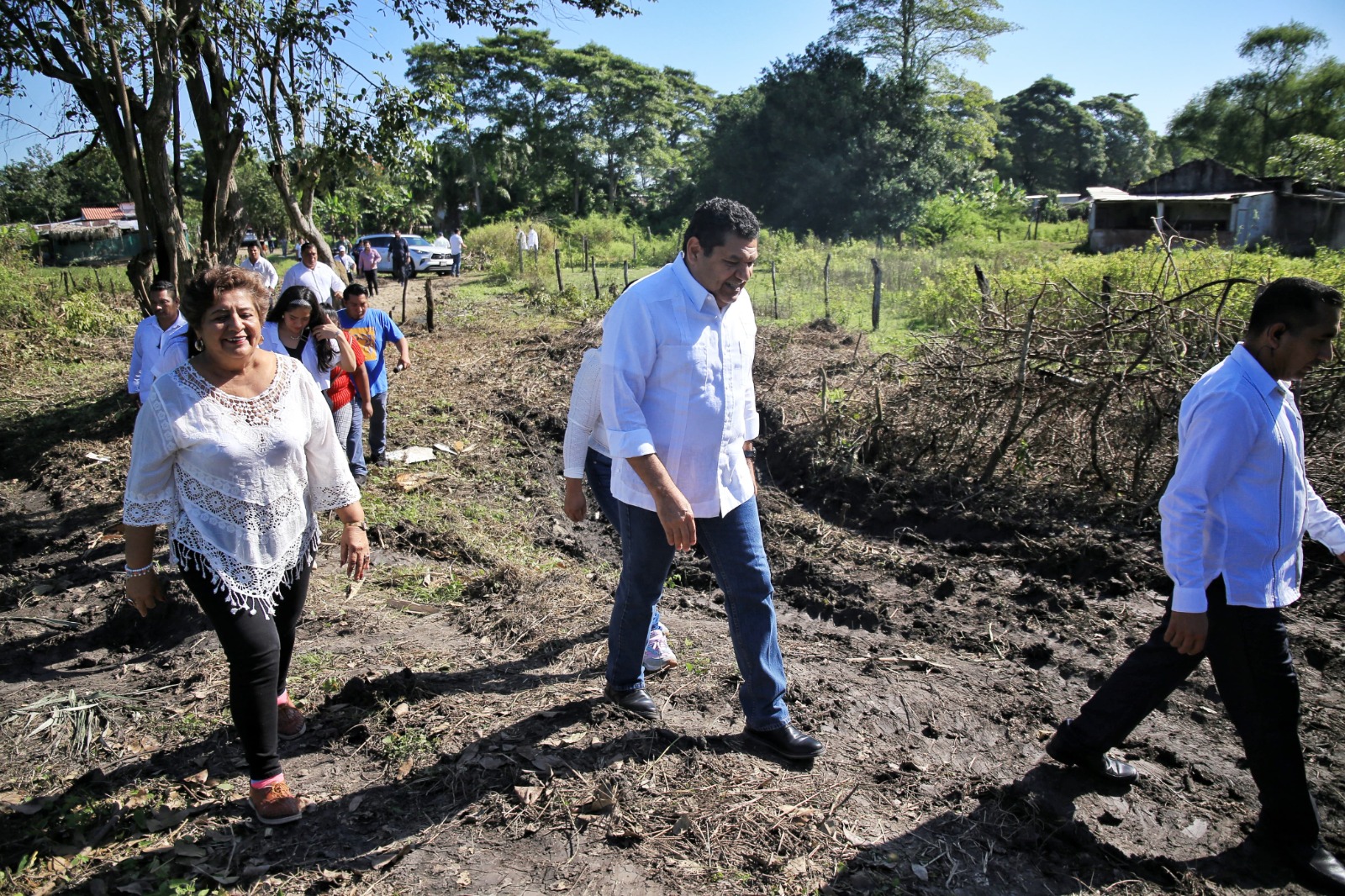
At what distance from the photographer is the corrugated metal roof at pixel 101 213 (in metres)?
48.5

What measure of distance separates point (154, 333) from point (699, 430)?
515 cm

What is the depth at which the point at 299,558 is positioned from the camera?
2.79 meters

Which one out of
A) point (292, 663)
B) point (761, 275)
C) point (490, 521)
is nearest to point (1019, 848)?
point (292, 663)

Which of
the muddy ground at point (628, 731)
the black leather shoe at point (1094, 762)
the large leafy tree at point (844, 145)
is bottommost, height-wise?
the muddy ground at point (628, 731)

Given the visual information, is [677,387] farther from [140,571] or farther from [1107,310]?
[1107,310]

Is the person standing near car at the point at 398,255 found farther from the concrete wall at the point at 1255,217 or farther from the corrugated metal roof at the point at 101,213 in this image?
the corrugated metal roof at the point at 101,213

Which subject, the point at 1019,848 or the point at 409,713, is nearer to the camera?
the point at 1019,848

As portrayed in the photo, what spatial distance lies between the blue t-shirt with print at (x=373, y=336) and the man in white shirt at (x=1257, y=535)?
5639 millimetres

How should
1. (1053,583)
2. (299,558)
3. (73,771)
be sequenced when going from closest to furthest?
(299,558)
(73,771)
(1053,583)

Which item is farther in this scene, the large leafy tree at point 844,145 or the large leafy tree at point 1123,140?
the large leafy tree at point 1123,140

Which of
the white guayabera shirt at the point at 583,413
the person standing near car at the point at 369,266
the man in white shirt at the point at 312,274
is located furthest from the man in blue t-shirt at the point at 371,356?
the person standing near car at the point at 369,266

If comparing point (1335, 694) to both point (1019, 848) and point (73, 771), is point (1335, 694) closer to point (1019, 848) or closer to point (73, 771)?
point (1019, 848)

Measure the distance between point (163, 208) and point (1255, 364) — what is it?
955 centimetres

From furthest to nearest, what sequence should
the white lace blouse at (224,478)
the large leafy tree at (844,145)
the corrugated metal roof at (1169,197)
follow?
the large leafy tree at (844,145) < the corrugated metal roof at (1169,197) < the white lace blouse at (224,478)
